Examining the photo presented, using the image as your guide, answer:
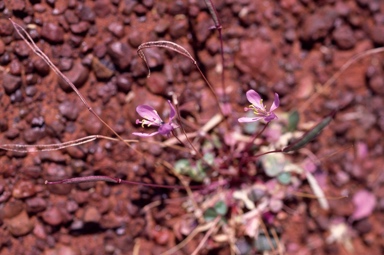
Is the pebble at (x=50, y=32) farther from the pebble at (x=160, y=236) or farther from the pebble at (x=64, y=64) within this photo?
the pebble at (x=160, y=236)

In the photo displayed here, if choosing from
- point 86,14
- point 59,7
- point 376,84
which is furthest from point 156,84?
point 376,84

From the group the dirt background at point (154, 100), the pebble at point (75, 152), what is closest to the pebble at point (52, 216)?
the dirt background at point (154, 100)

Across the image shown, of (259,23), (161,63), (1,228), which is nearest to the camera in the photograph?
(1,228)

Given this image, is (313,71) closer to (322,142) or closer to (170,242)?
(322,142)

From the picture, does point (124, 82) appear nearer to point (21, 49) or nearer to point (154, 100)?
point (154, 100)

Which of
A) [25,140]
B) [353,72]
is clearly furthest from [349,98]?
[25,140]

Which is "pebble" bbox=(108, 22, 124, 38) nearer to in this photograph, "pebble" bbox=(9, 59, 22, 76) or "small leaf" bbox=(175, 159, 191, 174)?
"pebble" bbox=(9, 59, 22, 76)
